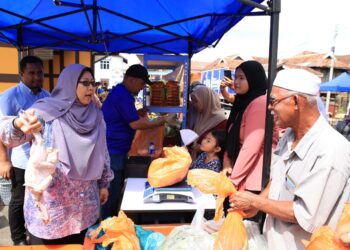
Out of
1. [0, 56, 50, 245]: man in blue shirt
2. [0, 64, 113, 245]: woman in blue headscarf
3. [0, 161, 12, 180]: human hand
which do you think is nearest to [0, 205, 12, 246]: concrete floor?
[0, 56, 50, 245]: man in blue shirt

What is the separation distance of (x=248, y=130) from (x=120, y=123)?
1.41 m

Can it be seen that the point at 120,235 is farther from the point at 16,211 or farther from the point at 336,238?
the point at 16,211

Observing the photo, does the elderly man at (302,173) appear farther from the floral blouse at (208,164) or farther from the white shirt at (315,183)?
the floral blouse at (208,164)

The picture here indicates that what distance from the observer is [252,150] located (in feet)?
6.77

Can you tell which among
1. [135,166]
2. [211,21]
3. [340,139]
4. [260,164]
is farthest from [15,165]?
[340,139]

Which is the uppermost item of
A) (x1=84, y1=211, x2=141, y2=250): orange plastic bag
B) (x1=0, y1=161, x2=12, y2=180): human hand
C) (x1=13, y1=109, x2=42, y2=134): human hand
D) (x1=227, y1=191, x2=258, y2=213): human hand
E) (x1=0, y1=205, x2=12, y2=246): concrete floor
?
(x1=13, y1=109, x2=42, y2=134): human hand

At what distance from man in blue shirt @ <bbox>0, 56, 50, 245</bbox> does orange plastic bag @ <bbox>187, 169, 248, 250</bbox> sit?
1.90 m

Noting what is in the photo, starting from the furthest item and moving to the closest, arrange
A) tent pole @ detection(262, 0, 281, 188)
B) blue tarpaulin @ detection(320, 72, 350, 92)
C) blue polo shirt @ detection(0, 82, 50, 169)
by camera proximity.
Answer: blue tarpaulin @ detection(320, 72, 350, 92)
blue polo shirt @ detection(0, 82, 50, 169)
tent pole @ detection(262, 0, 281, 188)

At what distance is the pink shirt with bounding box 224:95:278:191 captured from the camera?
2.07 m

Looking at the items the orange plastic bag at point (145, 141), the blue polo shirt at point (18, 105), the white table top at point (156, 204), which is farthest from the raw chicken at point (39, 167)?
the orange plastic bag at point (145, 141)

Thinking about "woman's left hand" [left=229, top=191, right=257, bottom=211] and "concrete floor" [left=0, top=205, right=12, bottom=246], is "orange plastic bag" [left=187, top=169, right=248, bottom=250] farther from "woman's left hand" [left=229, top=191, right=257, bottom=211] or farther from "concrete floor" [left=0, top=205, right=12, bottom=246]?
"concrete floor" [left=0, top=205, right=12, bottom=246]

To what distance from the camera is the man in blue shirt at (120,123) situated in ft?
9.47

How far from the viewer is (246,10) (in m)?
2.51

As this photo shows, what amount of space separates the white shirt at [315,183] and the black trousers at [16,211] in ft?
8.23
